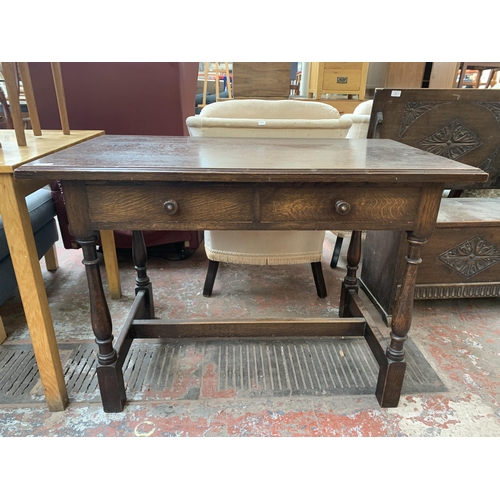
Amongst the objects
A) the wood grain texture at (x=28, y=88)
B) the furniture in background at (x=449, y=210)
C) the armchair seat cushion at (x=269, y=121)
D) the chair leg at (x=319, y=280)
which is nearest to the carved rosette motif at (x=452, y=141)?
the furniture in background at (x=449, y=210)

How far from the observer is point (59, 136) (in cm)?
154

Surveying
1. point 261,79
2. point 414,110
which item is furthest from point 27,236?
point 261,79

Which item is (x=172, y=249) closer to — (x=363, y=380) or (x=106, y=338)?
(x=106, y=338)

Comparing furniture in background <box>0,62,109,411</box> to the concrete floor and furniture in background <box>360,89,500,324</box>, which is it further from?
furniture in background <box>360,89,500,324</box>

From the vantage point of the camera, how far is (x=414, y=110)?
1670 mm

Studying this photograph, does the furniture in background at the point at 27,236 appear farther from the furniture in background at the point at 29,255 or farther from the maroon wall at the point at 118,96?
the maroon wall at the point at 118,96

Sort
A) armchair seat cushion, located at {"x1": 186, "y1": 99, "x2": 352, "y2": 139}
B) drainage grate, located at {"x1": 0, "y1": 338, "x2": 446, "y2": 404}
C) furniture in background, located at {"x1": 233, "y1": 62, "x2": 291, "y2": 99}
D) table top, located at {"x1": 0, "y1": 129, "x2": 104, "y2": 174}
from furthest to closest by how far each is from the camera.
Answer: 1. furniture in background, located at {"x1": 233, "y1": 62, "x2": 291, "y2": 99}
2. armchair seat cushion, located at {"x1": 186, "y1": 99, "x2": 352, "y2": 139}
3. drainage grate, located at {"x1": 0, "y1": 338, "x2": 446, "y2": 404}
4. table top, located at {"x1": 0, "y1": 129, "x2": 104, "y2": 174}

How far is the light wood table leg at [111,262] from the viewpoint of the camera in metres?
1.91

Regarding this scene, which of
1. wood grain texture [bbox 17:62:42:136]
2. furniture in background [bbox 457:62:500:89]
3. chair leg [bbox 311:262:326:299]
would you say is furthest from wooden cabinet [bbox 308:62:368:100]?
wood grain texture [bbox 17:62:42:136]

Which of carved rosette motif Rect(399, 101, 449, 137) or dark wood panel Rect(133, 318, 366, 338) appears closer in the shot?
dark wood panel Rect(133, 318, 366, 338)

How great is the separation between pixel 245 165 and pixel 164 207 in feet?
0.84

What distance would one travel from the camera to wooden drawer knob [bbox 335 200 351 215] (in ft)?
3.39

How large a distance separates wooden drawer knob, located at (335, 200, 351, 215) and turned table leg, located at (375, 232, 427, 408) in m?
0.28

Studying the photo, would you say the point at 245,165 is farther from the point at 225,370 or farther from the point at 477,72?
the point at 477,72
